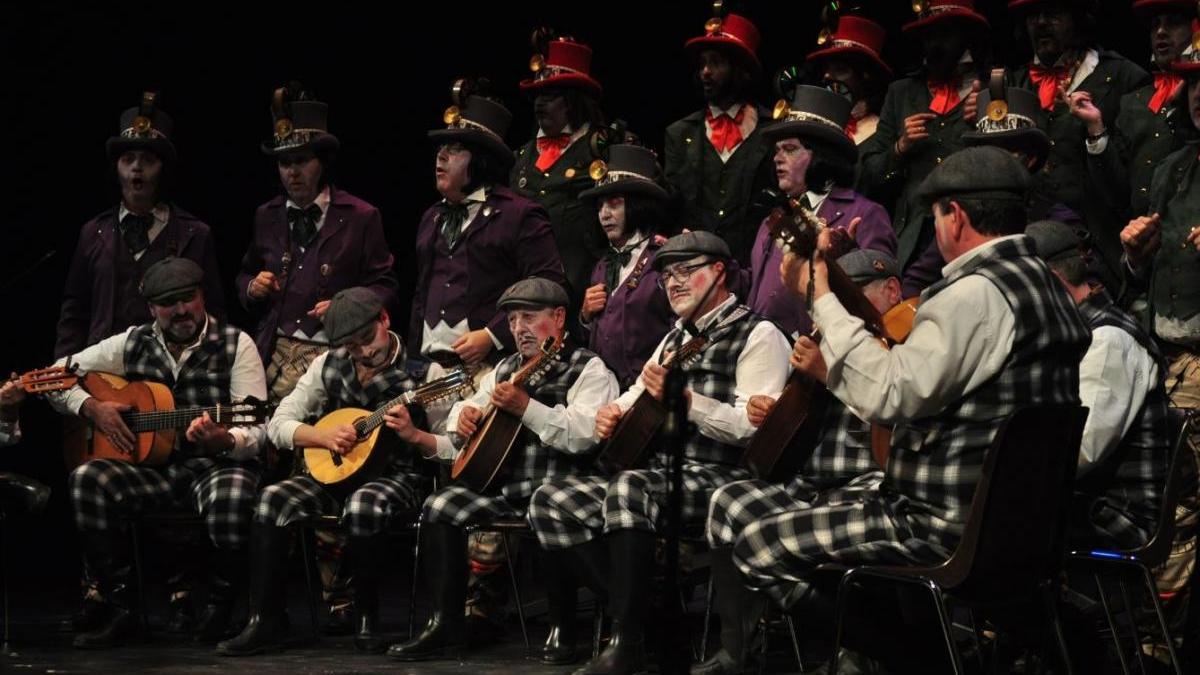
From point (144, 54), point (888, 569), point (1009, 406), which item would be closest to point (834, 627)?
point (888, 569)

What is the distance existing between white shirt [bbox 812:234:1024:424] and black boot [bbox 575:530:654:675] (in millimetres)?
1629

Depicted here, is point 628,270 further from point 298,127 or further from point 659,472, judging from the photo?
point 298,127

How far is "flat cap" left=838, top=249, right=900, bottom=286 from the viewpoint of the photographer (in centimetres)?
561

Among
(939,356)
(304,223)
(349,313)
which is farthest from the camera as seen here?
(304,223)

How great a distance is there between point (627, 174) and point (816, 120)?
2.93ft

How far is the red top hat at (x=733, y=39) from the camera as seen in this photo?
687cm

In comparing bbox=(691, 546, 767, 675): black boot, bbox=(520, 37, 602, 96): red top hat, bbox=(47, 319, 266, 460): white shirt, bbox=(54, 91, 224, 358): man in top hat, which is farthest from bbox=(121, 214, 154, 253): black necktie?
bbox=(691, 546, 767, 675): black boot

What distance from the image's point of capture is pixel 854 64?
6863mm

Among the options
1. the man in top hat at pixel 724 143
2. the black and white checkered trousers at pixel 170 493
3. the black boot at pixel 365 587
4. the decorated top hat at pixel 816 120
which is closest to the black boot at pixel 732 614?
the black boot at pixel 365 587

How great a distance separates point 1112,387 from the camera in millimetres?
4648

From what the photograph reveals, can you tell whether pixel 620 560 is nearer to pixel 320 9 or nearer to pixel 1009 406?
pixel 1009 406

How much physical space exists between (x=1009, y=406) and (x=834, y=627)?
69 centimetres

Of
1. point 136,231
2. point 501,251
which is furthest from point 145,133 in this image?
point 501,251

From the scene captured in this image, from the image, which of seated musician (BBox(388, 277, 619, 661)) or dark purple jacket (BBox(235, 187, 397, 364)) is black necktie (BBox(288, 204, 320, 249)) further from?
seated musician (BBox(388, 277, 619, 661))
